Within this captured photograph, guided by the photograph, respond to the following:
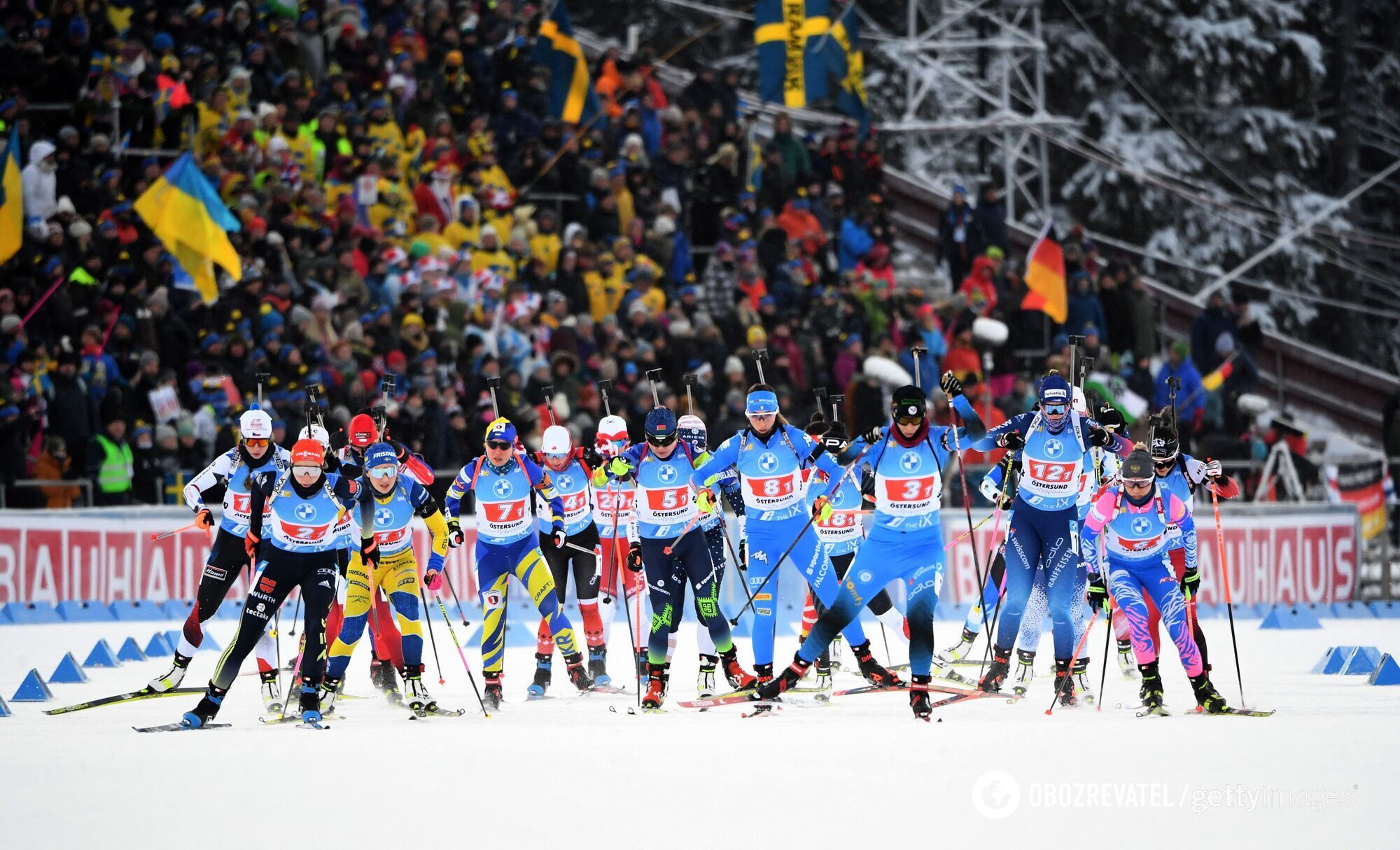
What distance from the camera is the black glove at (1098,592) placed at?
12898 mm

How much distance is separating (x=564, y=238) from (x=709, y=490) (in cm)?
1048

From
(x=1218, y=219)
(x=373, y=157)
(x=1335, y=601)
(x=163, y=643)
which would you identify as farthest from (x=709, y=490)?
(x=1218, y=219)

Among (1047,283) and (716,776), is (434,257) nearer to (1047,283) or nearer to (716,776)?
(1047,283)

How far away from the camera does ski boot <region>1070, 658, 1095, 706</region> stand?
44.3 feet

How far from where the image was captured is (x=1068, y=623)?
1346 centimetres

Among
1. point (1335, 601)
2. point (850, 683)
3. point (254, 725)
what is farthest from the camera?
point (1335, 601)

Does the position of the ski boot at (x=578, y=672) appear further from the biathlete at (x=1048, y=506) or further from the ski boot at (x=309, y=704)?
the biathlete at (x=1048, y=506)

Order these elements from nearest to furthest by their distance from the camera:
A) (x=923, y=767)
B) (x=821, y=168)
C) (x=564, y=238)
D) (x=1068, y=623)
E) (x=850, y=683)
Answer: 1. (x=923, y=767)
2. (x=1068, y=623)
3. (x=850, y=683)
4. (x=564, y=238)
5. (x=821, y=168)

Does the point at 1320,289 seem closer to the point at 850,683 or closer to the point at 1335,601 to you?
the point at 1335,601

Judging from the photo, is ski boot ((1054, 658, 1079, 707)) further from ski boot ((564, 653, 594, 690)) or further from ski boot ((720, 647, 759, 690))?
ski boot ((564, 653, 594, 690))

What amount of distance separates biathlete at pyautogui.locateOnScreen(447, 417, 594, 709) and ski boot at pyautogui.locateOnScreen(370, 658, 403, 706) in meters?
0.77

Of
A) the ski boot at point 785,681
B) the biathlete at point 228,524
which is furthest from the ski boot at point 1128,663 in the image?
the biathlete at point 228,524

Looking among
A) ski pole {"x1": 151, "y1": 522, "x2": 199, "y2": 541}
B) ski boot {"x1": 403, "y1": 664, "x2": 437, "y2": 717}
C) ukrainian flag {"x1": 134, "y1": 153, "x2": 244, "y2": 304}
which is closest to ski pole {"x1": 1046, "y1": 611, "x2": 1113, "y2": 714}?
ski boot {"x1": 403, "y1": 664, "x2": 437, "y2": 717}

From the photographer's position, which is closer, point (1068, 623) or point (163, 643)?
point (1068, 623)
